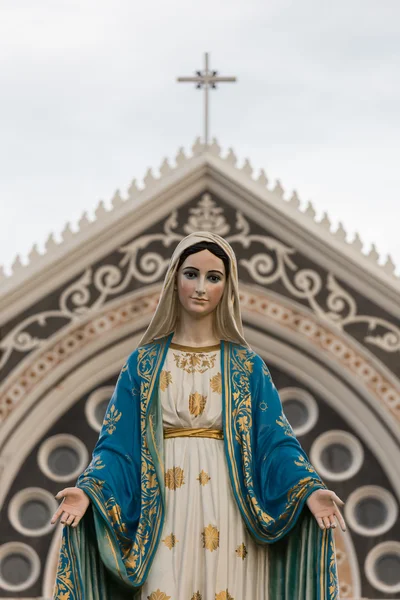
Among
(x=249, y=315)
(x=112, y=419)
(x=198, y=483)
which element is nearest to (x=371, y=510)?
(x=249, y=315)

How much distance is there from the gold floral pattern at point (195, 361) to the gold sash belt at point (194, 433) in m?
0.20

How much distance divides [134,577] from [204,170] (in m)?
8.10

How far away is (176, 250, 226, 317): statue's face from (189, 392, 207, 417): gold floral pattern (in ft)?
0.86

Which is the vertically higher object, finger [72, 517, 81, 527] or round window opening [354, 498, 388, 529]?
round window opening [354, 498, 388, 529]

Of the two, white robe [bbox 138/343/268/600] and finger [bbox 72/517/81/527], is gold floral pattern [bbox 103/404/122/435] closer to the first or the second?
white robe [bbox 138/343/268/600]

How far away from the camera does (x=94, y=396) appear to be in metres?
11.9

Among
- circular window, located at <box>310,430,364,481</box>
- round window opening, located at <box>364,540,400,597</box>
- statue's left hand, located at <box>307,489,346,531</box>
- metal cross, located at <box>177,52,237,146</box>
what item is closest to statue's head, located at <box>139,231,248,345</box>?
statue's left hand, located at <box>307,489,346,531</box>

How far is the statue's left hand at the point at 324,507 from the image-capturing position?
459cm

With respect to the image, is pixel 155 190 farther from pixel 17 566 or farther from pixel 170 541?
pixel 170 541

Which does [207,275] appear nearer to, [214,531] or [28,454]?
[214,531]

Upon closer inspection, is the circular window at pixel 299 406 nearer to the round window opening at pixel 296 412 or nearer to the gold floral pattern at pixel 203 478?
the round window opening at pixel 296 412

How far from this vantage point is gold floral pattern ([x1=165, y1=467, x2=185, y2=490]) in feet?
15.6

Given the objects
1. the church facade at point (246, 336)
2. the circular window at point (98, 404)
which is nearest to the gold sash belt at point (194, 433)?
the church facade at point (246, 336)

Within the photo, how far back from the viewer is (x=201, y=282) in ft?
16.4
